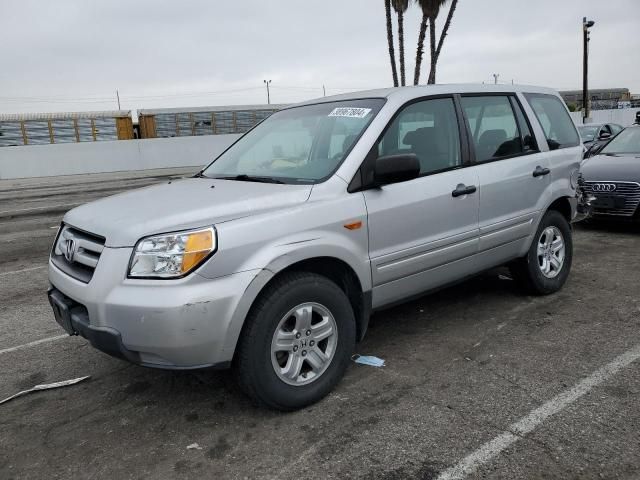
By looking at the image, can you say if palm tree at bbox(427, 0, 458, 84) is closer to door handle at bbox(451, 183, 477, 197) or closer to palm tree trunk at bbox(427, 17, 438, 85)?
palm tree trunk at bbox(427, 17, 438, 85)

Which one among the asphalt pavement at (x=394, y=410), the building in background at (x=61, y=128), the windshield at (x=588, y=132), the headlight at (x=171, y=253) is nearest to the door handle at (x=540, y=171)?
the asphalt pavement at (x=394, y=410)

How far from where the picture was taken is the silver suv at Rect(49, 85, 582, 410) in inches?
108

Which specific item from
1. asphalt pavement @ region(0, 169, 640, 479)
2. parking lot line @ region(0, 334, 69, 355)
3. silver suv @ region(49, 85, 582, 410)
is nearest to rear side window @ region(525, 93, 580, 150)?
silver suv @ region(49, 85, 582, 410)

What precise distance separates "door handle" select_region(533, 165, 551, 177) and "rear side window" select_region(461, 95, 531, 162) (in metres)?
0.18

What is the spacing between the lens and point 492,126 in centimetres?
439

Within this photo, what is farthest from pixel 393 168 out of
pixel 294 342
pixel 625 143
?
pixel 625 143

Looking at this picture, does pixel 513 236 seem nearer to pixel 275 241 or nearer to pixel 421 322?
pixel 421 322

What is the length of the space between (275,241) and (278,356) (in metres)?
0.67

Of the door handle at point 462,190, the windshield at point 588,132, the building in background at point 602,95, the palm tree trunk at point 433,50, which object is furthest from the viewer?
the building in background at point 602,95

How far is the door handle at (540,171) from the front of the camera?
457cm

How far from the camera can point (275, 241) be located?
2934 mm

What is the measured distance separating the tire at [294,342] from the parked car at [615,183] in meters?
5.78

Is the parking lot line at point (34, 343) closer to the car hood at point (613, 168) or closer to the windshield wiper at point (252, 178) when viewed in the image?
the windshield wiper at point (252, 178)

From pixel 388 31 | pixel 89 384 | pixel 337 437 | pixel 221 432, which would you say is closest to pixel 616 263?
pixel 337 437
